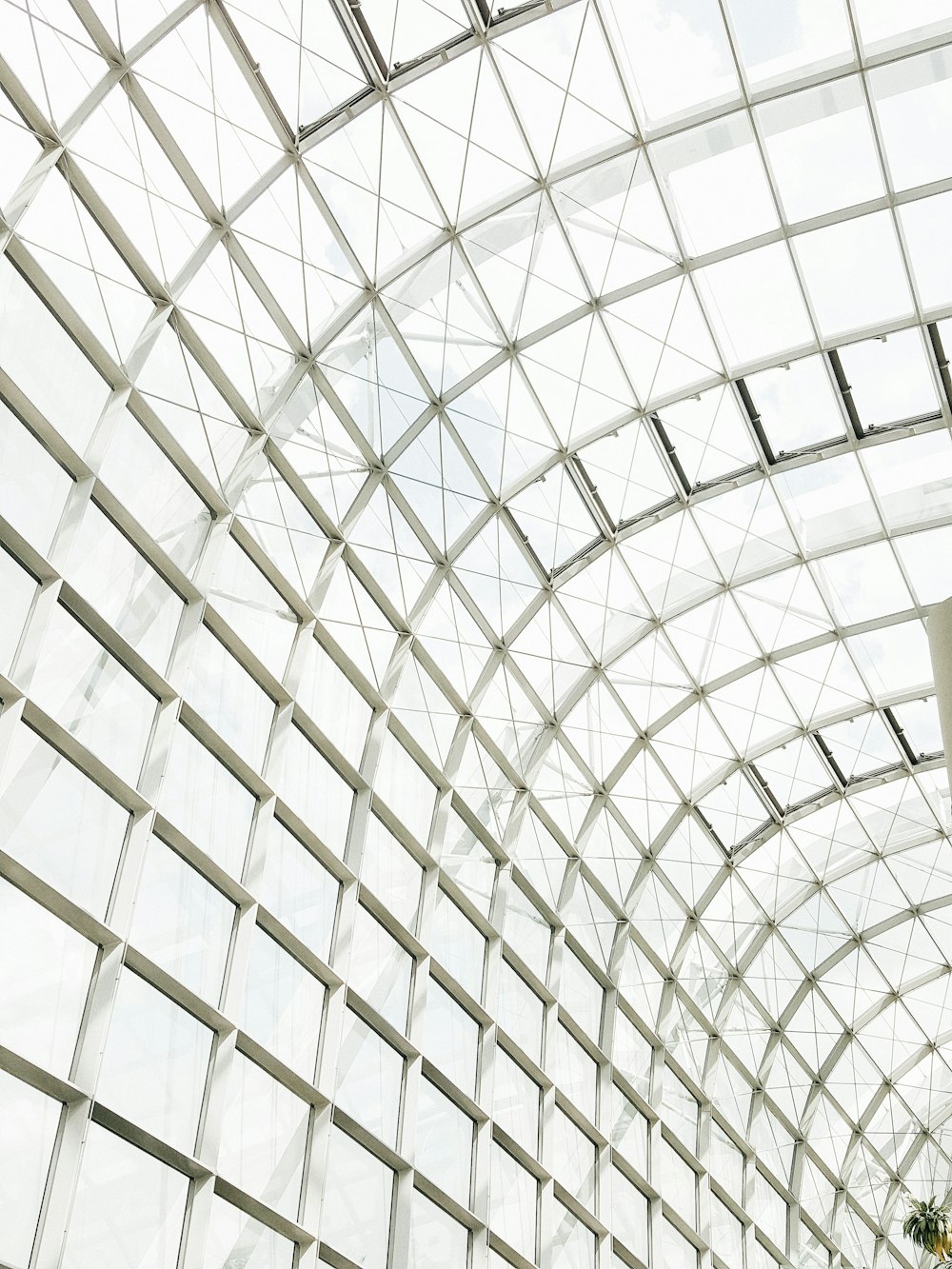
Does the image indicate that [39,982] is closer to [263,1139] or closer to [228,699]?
[263,1139]

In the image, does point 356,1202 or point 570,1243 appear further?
point 570,1243

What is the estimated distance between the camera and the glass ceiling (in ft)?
72.6

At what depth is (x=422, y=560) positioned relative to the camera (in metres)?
33.7

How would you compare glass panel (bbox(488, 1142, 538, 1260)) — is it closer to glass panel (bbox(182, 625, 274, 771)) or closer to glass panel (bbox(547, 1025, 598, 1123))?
glass panel (bbox(547, 1025, 598, 1123))

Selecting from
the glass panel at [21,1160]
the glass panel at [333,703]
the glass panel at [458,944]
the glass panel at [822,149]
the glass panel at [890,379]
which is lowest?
the glass panel at [21,1160]

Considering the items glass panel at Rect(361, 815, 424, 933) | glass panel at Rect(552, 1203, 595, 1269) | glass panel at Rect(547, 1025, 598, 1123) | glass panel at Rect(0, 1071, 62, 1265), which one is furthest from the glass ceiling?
glass panel at Rect(552, 1203, 595, 1269)

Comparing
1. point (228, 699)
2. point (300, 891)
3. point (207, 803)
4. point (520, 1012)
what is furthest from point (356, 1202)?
point (228, 699)

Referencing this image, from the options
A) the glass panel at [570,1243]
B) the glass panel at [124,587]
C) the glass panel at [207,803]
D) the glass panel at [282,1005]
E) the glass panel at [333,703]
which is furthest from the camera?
the glass panel at [570,1243]

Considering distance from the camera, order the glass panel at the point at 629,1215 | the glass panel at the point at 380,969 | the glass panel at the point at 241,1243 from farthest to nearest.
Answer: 1. the glass panel at the point at 629,1215
2. the glass panel at the point at 380,969
3. the glass panel at the point at 241,1243

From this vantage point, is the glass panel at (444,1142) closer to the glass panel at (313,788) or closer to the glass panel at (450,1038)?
the glass panel at (450,1038)

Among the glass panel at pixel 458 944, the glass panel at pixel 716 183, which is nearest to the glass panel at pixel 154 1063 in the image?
the glass panel at pixel 458 944

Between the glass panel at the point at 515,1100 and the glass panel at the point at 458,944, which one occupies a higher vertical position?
the glass panel at the point at 458,944

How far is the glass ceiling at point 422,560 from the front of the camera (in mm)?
22141

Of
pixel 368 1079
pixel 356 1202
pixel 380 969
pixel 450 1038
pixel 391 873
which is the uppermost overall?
pixel 391 873
